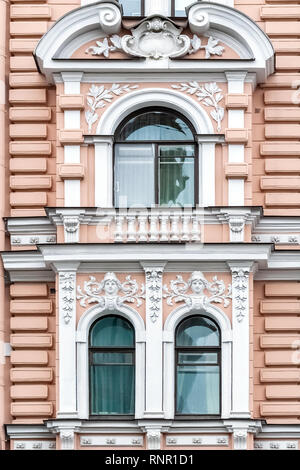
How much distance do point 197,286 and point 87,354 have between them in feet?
6.36

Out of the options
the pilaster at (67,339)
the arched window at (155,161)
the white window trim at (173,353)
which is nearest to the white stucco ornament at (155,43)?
the arched window at (155,161)

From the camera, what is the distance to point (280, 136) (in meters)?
26.7

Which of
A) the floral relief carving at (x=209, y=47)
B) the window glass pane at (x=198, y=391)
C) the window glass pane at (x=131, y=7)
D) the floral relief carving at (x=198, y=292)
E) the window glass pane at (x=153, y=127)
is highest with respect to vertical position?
the window glass pane at (x=131, y=7)

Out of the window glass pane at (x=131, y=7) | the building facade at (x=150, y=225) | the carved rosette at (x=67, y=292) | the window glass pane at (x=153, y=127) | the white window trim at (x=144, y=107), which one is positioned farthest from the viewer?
the window glass pane at (x=131, y=7)

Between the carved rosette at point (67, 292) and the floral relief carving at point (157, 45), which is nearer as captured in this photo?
the carved rosette at point (67, 292)

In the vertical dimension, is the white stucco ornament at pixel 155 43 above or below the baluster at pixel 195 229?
above

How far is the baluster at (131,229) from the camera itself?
85.1 feet

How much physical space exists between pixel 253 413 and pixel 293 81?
526 cm

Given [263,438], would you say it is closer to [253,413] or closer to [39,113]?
[253,413]

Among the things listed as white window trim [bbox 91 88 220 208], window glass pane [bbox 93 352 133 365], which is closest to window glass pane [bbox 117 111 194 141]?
white window trim [bbox 91 88 220 208]

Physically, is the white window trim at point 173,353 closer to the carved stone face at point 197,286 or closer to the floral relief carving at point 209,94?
the carved stone face at point 197,286

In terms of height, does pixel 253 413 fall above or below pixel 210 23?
below
